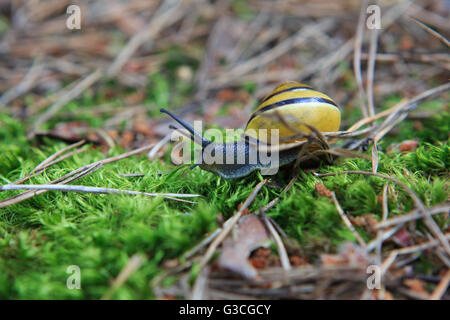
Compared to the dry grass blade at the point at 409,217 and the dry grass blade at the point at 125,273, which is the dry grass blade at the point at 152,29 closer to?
the dry grass blade at the point at 125,273

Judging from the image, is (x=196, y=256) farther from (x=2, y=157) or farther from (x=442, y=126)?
(x=442, y=126)

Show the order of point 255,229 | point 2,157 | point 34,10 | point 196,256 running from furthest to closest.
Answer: point 34,10 < point 2,157 < point 255,229 < point 196,256

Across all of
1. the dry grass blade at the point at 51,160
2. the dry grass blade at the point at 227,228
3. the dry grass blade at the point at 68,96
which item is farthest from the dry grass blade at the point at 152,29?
the dry grass blade at the point at 227,228

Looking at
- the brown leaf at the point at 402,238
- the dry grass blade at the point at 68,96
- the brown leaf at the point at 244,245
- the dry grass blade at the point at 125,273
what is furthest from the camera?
the dry grass blade at the point at 68,96

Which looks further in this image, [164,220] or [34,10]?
[34,10]

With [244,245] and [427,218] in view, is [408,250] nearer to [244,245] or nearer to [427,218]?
[427,218]

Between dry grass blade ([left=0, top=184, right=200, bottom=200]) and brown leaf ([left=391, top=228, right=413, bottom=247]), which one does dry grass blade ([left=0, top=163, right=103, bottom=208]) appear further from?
brown leaf ([left=391, top=228, right=413, bottom=247])
